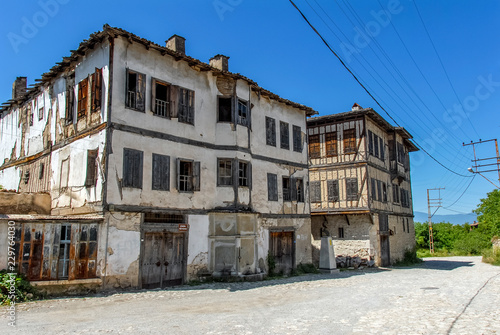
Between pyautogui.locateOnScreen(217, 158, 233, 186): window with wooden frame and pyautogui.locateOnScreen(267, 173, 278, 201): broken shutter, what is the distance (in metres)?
→ 2.85

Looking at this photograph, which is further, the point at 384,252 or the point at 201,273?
the point at 384,252

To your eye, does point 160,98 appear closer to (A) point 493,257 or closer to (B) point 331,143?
(B) point 331,143

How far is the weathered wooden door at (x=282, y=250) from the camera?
2058 cm

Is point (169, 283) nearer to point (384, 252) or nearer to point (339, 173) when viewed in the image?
point (339, 173)

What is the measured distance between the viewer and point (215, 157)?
1841 centimetres

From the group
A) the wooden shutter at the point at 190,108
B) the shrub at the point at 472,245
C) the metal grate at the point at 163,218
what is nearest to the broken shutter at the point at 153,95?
the wooden shutter at the point at 190,108

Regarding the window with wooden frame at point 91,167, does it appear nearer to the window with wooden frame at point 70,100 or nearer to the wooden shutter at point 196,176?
the window with wooden frame at point 70,100

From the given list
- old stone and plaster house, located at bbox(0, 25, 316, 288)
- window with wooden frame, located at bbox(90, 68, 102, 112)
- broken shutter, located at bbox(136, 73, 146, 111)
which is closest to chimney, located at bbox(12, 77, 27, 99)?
old stone and plaster house, located at bbox(0, 25, 316, 288)

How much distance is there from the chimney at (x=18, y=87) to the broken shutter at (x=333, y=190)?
19599mm

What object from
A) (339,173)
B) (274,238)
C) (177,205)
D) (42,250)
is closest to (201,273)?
(177,205)

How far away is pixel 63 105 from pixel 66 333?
12.2 meters

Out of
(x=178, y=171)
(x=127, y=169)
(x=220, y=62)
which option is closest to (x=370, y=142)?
(x=220, y=62)

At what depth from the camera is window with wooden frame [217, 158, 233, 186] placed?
18.4 m

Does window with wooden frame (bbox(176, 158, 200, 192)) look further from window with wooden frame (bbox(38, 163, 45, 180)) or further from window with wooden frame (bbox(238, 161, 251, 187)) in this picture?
window with wooden frame (bbox(38, 163, 45, 180))
